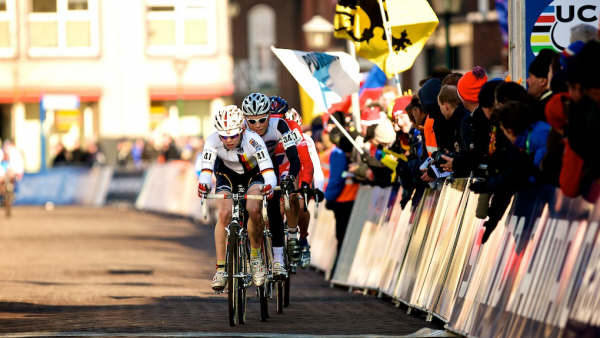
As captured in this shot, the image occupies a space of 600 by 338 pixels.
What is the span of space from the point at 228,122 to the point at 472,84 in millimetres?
1897

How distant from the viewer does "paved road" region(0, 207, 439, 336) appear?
11.4 meters

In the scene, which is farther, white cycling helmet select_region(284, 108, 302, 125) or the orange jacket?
white cycling helmet select_region(284, 108, 302, 125)

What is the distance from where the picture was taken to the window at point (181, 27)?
65625 millimetres

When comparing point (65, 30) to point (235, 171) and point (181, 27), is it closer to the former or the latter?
point (181, 27)

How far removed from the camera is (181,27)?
6594 centimetres

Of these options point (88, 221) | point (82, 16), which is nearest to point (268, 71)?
point (82, 16)

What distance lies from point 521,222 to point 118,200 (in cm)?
3195

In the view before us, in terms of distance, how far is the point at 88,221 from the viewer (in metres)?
32.5

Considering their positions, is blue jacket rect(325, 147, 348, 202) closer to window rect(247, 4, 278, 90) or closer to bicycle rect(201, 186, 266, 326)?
bicycle rect(201, 186, 266, 326)

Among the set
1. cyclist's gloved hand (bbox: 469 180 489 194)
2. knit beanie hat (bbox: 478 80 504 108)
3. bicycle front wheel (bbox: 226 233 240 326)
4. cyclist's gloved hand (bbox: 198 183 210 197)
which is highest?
knit beanie hat (bbox: 478 80 504 108)

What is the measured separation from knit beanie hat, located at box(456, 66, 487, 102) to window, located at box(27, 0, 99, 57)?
54.3 meters

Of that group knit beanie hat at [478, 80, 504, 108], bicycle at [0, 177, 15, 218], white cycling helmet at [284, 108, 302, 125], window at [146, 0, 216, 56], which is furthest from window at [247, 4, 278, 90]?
knit beanie hat at [478, 80, 504, 108]

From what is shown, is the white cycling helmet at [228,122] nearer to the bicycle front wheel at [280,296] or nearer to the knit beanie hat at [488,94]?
the bicycle front wheel at [280,296]

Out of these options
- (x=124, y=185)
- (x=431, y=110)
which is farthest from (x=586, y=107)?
(x=124, y=185)
